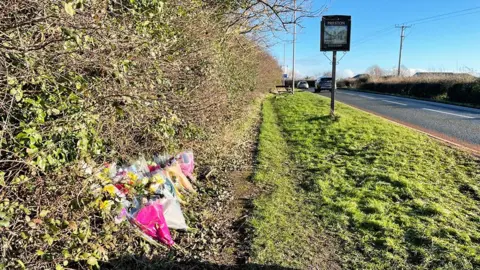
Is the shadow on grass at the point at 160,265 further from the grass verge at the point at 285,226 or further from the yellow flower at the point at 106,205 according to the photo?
the yellow flower at the point at 106,205

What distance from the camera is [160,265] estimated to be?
9.70ft

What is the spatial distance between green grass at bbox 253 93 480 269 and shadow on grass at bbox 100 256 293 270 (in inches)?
8.1

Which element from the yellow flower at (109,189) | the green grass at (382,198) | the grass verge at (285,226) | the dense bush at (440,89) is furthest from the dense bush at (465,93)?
the yellow flower at (109,189)

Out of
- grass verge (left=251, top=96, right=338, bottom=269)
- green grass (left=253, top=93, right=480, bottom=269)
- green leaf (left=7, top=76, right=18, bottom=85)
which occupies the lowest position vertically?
grass verge (left=251, top=96, right=338, bottom=269)

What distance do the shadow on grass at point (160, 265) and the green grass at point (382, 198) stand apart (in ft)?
0.67

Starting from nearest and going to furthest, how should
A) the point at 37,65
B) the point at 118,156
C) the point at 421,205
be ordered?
the point at 37,65, the point at 118,156, the point at 421,205

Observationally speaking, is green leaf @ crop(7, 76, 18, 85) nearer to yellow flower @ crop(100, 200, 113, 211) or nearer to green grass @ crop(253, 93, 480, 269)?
yellow flower @ crop(100, 200, 113, 211)

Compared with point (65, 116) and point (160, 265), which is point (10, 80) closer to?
point (65, 116)

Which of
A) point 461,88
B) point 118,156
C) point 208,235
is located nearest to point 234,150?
point 208,235

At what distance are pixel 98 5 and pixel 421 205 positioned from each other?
4.33 meters

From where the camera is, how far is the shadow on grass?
9.05 ft

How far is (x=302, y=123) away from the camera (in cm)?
1113

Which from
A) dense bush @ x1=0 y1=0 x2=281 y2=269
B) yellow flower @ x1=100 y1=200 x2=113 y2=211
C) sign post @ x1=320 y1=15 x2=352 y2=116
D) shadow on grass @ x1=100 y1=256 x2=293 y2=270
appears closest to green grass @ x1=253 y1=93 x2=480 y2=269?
shadow on grass @ x1=100 y1=256 x2=293 y2=270

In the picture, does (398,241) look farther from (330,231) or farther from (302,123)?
(302,123)
